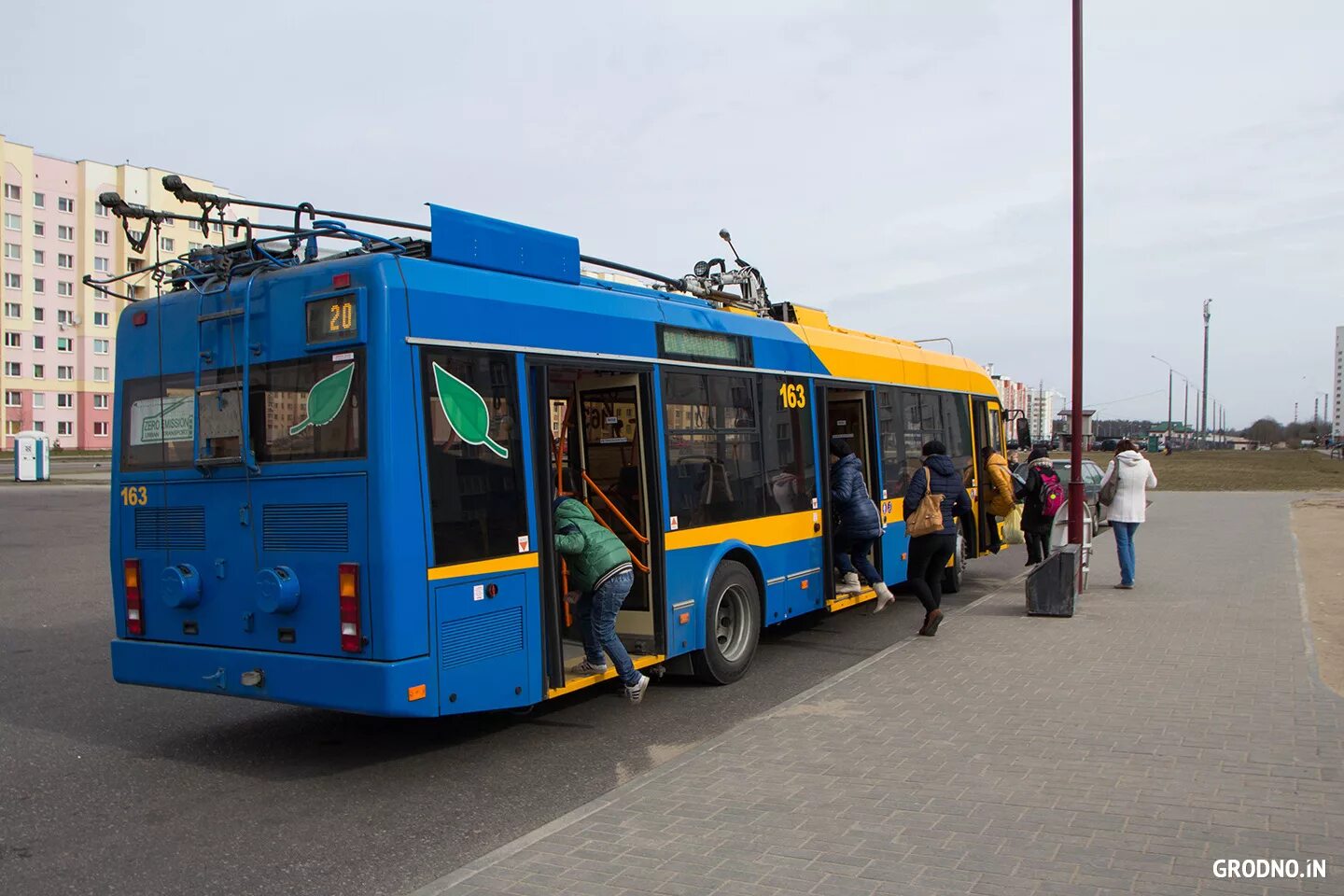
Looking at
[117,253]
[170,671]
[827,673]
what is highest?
[117,253]

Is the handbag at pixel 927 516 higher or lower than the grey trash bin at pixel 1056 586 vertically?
higher

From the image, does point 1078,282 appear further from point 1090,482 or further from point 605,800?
point 1090,482

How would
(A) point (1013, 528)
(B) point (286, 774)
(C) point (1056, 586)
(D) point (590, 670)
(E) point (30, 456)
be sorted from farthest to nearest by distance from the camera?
(E) point (30, 456)
(A) point (1013, 528)
(C) point (1056, 586)
(D) point (590, 670)
(B) point (286, 774)

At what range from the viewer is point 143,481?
642cm

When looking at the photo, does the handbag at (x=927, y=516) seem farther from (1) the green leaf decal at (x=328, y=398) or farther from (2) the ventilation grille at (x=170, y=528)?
(2) the ventilation grille at (x=170, y=528)

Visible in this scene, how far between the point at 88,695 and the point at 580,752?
4221 millimetres

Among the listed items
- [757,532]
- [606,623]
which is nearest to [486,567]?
[606,623]

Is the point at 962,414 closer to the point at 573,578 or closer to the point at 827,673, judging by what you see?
the point at 827,673

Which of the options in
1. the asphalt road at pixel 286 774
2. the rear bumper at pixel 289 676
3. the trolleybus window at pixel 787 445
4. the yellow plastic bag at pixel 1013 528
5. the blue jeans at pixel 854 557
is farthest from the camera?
the yellow plastic bag at pixel 1013 528

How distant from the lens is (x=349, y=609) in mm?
5387

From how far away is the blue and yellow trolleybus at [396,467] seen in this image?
213 inches

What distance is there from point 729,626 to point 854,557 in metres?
2.06

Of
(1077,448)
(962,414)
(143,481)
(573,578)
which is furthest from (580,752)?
(962,414)

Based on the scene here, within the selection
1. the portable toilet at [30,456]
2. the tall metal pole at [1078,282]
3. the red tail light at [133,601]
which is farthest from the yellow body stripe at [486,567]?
the portable toilet at [30,456]
